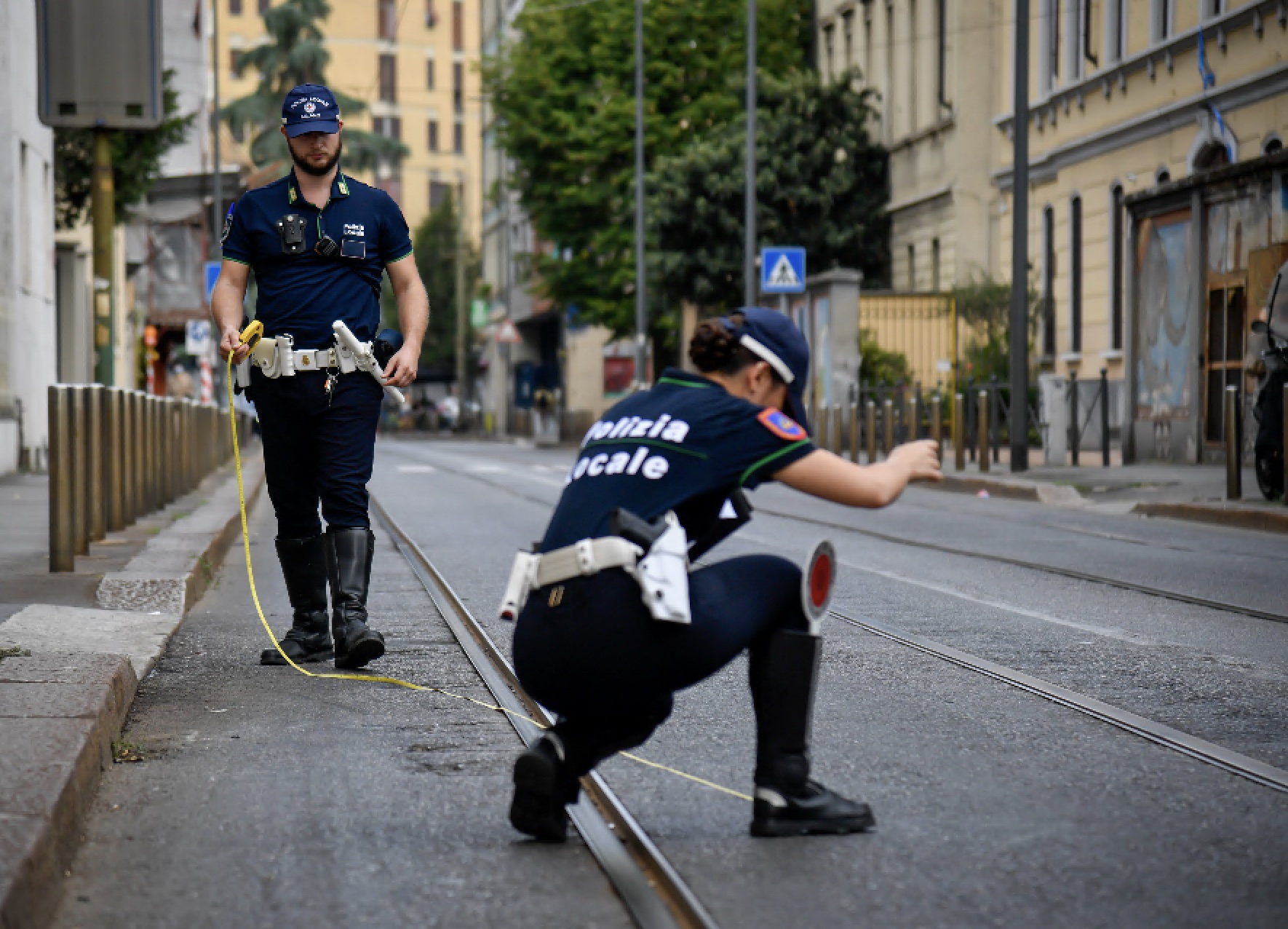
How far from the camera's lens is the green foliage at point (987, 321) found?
28734 mm

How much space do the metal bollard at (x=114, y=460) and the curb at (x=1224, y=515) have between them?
8167 millimetres

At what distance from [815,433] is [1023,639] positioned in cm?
2317

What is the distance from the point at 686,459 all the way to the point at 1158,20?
82.0 ft

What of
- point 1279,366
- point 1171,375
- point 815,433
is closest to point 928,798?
point 1279,366

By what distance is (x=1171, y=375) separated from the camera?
2306 centimetres

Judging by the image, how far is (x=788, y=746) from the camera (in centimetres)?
464

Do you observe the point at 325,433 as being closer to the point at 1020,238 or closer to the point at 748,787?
the point at 748,787

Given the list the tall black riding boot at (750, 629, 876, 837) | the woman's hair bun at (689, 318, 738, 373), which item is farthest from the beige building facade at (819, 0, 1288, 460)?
the tall black riding boot at (750, 629, 876, 837)

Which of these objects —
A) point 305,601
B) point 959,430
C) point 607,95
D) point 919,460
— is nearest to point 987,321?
point 959,430

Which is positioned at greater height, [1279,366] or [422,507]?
[1279,366]

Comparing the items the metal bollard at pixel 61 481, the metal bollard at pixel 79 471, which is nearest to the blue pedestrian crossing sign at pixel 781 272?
the metal bollard at pixel 79 471

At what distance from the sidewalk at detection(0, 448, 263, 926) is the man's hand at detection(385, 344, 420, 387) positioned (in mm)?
1342

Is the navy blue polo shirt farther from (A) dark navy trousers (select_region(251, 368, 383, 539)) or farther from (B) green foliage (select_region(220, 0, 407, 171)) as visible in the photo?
(B) green foliage (select_region(220, 0, 407, 171))

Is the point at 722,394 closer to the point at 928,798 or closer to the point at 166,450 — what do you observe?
the point at 928,798
